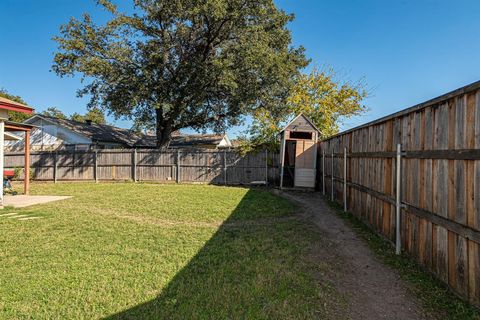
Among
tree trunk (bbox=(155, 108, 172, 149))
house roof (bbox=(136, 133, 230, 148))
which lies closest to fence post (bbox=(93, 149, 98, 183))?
tree trunk (bbox=(155, 108, 172, 149))

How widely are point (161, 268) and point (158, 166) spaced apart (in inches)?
505

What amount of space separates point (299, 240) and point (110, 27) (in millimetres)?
17194

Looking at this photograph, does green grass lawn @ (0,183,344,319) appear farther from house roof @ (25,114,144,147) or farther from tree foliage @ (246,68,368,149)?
house roof @ (25,114,144,147)

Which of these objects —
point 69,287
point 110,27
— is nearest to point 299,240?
point 69,287

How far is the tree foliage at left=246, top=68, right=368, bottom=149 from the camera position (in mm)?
18062

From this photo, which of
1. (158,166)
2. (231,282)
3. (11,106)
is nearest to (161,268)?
(231,282)

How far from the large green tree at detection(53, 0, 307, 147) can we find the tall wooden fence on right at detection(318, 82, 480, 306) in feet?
38.0

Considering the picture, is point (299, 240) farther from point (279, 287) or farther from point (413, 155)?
point (413, 155)

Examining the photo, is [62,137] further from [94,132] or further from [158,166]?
[158,166]

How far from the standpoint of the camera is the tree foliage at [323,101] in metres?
18.1

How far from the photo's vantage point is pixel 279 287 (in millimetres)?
3129

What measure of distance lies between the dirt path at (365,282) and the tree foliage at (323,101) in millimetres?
13387

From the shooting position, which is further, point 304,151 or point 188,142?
point 188,142

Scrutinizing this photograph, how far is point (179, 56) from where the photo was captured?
695 inches
